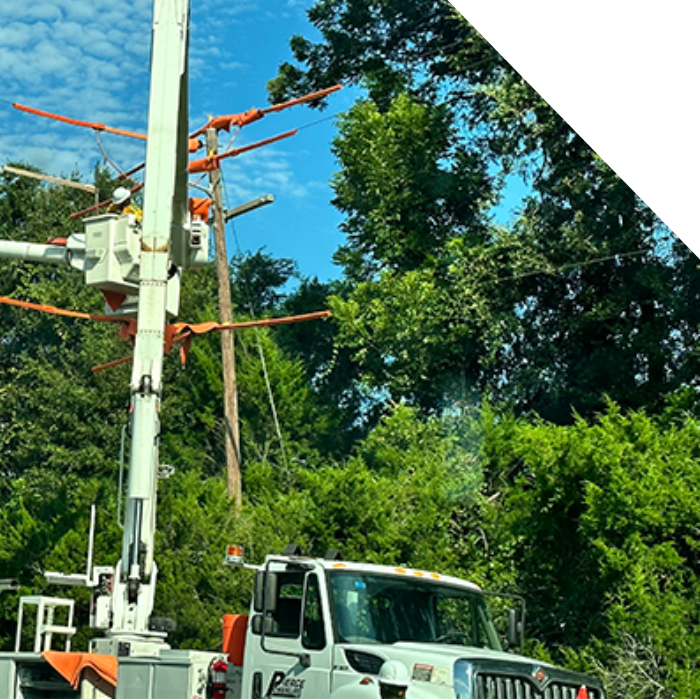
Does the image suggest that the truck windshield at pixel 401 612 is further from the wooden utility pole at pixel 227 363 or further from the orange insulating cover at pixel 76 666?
the wooden utility pole at pixel 227 363

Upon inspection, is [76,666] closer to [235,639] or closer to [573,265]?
[235,639]

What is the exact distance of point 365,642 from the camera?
1009 cm

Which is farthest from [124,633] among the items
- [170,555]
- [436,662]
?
[170,555]

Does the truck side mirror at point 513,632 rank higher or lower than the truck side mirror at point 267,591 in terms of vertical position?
lower

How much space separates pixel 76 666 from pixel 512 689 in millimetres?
3986

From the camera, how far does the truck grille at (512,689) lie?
9.40 meters

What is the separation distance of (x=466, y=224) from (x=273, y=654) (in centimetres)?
3076

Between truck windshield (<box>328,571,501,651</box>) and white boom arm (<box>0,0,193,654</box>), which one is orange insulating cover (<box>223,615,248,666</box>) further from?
white boom arm (<box>0,0,193,654</box>)

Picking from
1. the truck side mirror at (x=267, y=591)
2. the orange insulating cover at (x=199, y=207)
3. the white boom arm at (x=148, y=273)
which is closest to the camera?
the truck side mirror at (x=267, y=591)

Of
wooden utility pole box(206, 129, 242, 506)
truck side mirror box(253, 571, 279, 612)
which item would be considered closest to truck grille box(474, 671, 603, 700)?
truck side mirror box(253, 571, 279, 612)

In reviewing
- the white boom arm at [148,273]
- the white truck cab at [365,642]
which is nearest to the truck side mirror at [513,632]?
the white truck cab at [365,642]

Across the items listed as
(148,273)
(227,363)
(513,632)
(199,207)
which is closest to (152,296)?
(148,273)

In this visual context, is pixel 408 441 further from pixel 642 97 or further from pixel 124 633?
pixel 642 97

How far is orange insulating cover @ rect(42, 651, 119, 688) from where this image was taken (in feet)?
36.2
